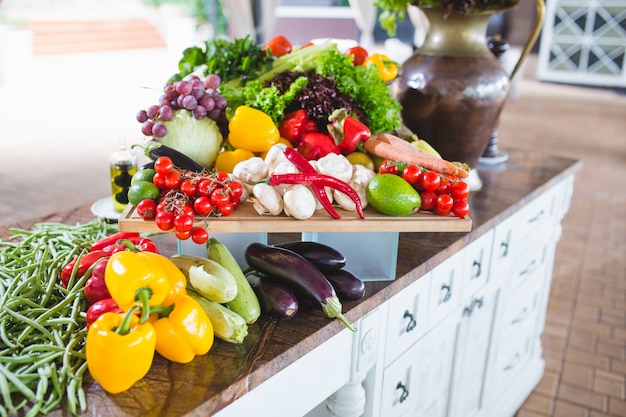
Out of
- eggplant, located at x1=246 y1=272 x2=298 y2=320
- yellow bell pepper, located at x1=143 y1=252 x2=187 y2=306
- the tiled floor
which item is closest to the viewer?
yellow bell pepper, located at x1=143 y1=252 x2=187 y2=306

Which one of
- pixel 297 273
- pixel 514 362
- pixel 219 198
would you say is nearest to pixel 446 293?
pixel 297 273

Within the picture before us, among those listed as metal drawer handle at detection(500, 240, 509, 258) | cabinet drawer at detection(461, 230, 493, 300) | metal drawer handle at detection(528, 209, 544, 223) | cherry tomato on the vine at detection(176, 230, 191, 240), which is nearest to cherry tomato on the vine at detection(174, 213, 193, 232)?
A: cherry tomato on the vine at detection(176, 230, 191, 240)

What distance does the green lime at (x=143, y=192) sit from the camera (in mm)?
1159

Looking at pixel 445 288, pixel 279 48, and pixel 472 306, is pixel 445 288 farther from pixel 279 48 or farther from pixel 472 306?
pixel 279 48

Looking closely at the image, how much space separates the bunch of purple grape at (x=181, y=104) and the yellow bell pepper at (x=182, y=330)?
0.67 m

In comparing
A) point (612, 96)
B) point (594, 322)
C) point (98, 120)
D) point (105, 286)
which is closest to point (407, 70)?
point (105, 286)

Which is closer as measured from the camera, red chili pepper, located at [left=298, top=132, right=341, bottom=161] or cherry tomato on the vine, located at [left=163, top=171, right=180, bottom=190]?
cherry tomato on the vine, located at [left=163, top=171, right=180, bottom=190]

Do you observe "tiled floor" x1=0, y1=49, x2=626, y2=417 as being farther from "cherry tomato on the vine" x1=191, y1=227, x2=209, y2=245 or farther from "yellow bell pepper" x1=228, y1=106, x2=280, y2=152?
"cherry tomato on the vine" x1=191, y1=227, x2=209, y2=245

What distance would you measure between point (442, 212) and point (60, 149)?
16.8 feet

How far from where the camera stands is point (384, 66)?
186cm

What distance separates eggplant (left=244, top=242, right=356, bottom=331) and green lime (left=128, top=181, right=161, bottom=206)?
22 centimetres

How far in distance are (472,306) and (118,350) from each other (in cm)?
121

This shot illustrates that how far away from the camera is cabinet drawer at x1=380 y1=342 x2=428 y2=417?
4.68 feet

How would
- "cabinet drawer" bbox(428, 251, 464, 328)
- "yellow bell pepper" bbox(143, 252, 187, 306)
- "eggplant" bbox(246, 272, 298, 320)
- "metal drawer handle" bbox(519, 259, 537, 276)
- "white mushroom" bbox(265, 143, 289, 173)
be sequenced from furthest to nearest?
"metal drawer handle" bbox(519, 259, 537, 276)
"cabinet drawer" bbox(428, 251, 464, 328)
"white mushroom" bbox(265, 143, 289, 173)
"eggplant" bbox(246, 272, 298, 320)
"yellow bell pepper" bbox(143, 252, 187, 306)
